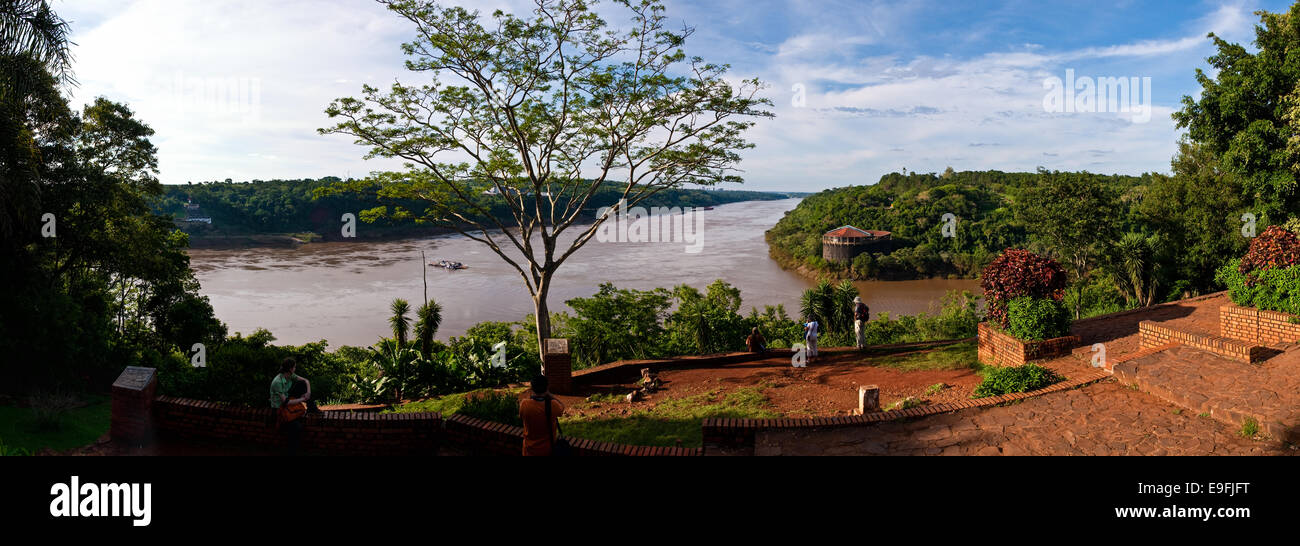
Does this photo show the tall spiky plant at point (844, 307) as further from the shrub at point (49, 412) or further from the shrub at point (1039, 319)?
the shrub at point (49, 412)

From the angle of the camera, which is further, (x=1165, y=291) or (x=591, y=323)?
(x=1165, y=291)

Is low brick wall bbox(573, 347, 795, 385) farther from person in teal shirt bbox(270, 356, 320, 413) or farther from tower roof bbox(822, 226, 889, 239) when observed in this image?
tower roof bbox(822, 226, 889, 239)

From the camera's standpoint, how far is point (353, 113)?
14.1m

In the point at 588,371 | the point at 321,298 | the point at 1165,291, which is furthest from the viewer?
the point at 321,298

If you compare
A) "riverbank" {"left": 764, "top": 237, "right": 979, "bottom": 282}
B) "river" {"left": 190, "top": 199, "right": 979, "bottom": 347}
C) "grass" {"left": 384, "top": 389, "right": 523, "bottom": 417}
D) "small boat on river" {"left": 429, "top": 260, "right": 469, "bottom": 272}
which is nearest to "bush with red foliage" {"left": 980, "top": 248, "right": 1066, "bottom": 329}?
"grass" {"left": 384, "top": 389, "right": 523, "bottom": 417}

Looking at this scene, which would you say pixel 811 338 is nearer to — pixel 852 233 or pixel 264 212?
pixel 852 233

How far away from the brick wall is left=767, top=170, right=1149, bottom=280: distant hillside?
106 feet

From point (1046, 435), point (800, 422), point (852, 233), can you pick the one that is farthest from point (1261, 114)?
point (852, 233)

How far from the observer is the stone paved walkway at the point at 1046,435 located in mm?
5449

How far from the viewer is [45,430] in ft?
23.7

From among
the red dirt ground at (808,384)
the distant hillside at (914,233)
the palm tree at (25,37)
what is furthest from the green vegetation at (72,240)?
the distant hillside at (914,233)
